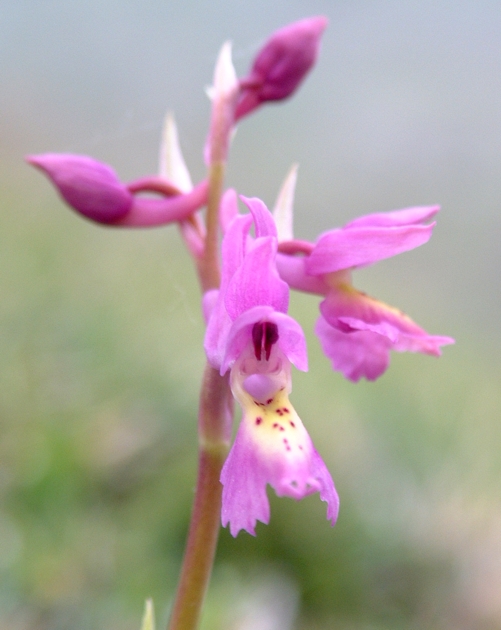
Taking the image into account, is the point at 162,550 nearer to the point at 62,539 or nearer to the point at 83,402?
the point at 62,539

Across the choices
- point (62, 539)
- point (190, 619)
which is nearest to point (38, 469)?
point (62, 539)

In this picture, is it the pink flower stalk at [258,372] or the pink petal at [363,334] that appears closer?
the pink flower stalk at [258,372]

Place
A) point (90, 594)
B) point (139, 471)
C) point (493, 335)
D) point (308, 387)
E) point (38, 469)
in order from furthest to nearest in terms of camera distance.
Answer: point (493, 335), point (308, 387), point (139, 471), point (38, 469), point (90, 594)

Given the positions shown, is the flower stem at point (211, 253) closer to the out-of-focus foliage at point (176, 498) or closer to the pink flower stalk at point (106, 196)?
the pink flower stalk at point (106, 196)

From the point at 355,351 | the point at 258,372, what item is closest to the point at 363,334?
the point at 355,351

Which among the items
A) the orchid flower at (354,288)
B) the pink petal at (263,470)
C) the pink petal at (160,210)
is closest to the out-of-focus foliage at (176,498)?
the pink petal at (160,210)

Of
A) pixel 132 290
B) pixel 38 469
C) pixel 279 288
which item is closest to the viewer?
pixel 279 288

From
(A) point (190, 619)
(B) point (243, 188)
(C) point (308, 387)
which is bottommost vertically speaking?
(B) point (243, 188)
